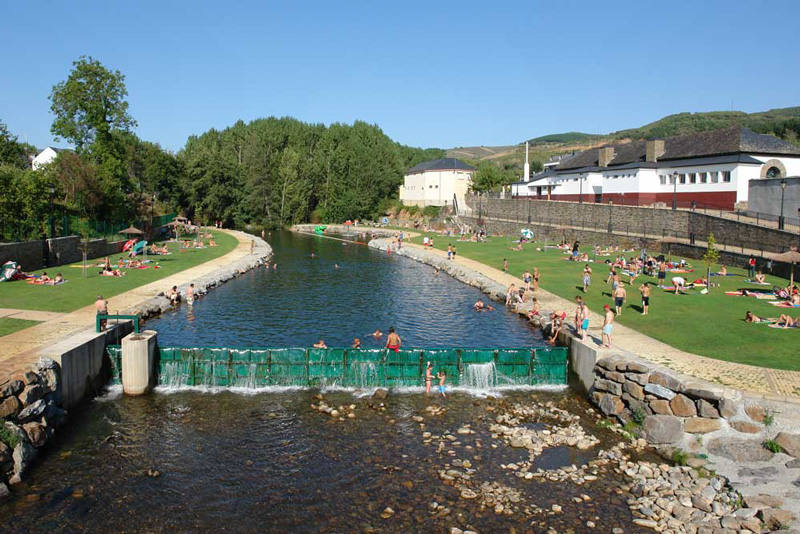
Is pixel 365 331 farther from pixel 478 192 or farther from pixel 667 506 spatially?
pixel 478 192

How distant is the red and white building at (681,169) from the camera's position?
54.0 metres

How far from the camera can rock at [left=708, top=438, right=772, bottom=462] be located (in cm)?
1656

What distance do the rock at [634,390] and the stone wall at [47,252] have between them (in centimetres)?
3597

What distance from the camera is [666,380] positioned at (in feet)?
62.8

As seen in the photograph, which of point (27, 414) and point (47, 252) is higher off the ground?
point (47, 252)

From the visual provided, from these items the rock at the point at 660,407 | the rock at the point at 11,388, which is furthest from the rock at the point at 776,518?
the rock at the point at 11,388

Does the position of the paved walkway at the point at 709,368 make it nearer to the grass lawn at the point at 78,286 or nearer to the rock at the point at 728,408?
the rock at the point at 728,408

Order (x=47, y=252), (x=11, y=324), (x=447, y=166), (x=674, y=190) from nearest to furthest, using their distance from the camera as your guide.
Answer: (x=11, y=324)
(x=47, y=252)
(x=674, y=190)
(x=447, y=166)

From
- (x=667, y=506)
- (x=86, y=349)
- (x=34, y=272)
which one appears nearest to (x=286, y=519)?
(x=667, y=506)

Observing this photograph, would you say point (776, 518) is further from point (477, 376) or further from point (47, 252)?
point (47, 252)

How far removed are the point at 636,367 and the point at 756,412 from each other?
3822 mm

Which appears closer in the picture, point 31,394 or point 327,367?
point 31,394

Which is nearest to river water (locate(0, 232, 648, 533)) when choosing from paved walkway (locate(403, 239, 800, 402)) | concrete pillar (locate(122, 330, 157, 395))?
concrete pillar (locate(122, 330, 157, 395))

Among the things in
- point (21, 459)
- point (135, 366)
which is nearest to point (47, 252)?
point (135, 366)
